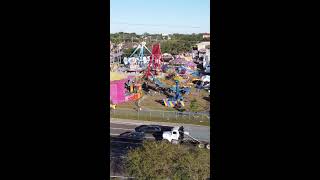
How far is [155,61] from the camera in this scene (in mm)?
7152

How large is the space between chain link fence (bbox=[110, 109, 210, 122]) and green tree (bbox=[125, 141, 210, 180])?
87.6 inches

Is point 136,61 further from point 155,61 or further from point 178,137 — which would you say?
point 178,137

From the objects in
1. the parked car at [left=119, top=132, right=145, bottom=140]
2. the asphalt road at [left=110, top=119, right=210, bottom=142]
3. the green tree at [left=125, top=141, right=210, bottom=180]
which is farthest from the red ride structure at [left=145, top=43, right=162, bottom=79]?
the green tree at [left=125, top=141, right=210, bottom=180]

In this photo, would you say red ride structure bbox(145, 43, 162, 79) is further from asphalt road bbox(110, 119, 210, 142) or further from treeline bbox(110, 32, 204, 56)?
asphalt road bbox(110, 119, 210, 142)

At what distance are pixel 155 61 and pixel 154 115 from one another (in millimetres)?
1129

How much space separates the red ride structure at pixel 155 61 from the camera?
6.76 meters

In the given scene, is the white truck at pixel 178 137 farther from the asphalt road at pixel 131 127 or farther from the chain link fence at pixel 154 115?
the chain link fence at pixel 154 115

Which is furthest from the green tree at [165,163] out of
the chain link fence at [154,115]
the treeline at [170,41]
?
the treeline at [170,41]

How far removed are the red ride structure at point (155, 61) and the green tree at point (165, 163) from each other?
298 centimetres

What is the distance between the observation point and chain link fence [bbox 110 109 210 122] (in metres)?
6.33

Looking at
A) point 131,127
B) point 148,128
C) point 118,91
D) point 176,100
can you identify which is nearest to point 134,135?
point 148,128

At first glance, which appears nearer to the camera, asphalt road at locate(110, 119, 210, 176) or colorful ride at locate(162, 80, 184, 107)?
asphalt road at locate(110, 119, 210, 176)
